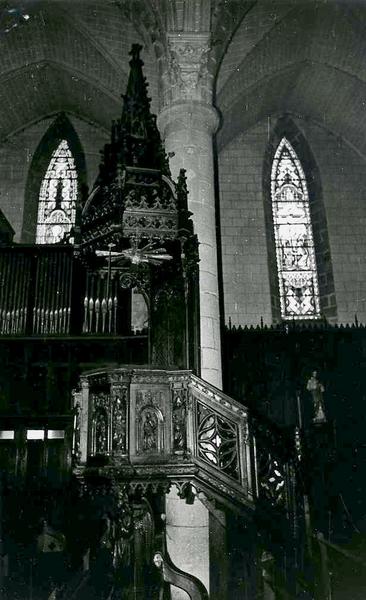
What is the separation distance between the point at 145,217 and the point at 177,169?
2134 millimetres

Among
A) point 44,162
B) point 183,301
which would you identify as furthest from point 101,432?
point 44,162

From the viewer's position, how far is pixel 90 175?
12.6 meters

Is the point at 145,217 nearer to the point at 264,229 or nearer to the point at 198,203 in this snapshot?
the point at 198,203

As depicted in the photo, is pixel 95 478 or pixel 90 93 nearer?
pixel 95 478

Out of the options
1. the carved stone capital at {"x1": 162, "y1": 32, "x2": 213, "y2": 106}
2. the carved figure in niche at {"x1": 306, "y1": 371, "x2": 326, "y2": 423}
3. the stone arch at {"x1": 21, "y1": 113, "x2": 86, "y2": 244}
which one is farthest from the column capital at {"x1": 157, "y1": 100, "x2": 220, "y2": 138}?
the carved figure in niche at {"x1": 306, "y1": 371, "x2": 326, "y2": 423}

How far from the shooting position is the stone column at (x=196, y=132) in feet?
25.8

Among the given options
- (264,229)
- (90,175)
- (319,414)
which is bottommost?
(319,414)

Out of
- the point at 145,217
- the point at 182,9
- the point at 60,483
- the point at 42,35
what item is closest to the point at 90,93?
the point at 42,35

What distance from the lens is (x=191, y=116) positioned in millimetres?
8398

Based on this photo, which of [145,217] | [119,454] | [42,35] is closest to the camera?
[119,454]

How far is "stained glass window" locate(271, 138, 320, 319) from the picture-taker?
1221 cm

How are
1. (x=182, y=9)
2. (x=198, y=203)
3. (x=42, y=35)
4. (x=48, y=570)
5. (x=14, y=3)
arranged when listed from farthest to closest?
(x=42, y=35)
(x=14, y=3)
(x=182, y=9)
(x=198, y=203)
(x=48, y=570)

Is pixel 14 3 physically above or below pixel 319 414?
above

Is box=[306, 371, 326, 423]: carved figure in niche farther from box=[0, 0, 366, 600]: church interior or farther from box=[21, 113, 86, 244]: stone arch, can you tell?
box=[21, 113, 86, 244]: stone arch
